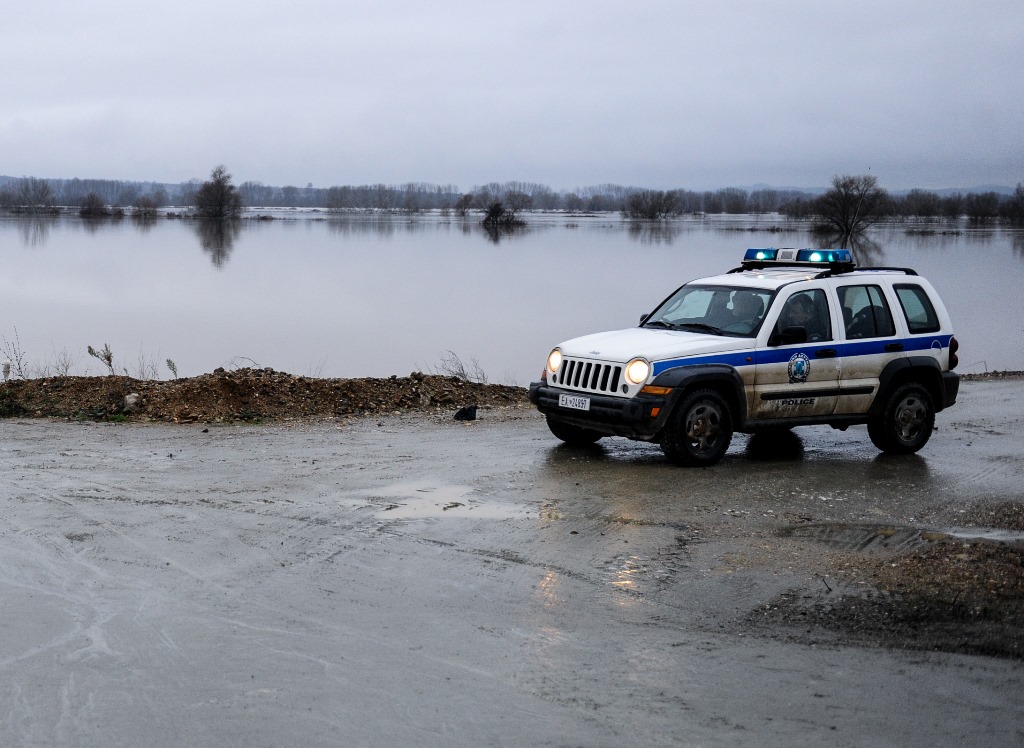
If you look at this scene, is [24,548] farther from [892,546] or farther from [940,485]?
[940,485]

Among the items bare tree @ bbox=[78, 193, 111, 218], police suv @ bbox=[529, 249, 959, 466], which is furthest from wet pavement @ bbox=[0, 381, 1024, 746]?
bare tree @ bbox=[78, 193, 111, 218]

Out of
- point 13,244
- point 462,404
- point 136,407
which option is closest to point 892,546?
point 462,404

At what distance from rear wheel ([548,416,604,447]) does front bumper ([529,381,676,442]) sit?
1.75ft

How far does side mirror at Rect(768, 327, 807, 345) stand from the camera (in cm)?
1073

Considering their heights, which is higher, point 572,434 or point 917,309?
point 917,309

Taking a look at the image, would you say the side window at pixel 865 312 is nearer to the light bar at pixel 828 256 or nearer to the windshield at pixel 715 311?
the light bar at pixel 828 256

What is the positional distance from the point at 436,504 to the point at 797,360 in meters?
4.17

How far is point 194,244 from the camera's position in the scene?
70625 mm

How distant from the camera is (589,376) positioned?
1066 cm

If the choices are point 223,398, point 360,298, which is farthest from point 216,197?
point 223,398

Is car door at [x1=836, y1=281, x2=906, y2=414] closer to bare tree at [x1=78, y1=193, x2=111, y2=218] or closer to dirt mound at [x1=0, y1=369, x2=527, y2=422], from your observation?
dirt mound at [x1=0, y1=369, x2=527, y2=422]

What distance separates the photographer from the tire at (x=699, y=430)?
10.3 meters

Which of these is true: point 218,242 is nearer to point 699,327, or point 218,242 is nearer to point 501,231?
point 501,231

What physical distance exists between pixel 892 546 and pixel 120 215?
131373 mm
